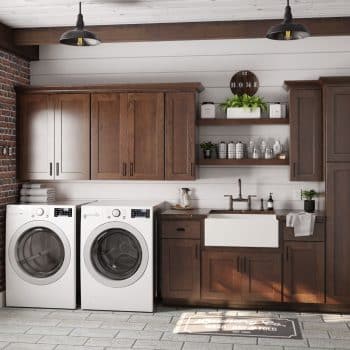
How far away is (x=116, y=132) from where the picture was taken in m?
5.87

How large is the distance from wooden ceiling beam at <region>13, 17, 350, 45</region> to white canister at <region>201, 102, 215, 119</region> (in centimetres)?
69

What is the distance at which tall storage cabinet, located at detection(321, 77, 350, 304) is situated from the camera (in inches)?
213

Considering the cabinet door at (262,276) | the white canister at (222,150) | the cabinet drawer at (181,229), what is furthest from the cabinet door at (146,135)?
the cabinet door at (262,276)

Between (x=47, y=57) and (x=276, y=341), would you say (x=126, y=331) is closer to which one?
(x=276, y=341)

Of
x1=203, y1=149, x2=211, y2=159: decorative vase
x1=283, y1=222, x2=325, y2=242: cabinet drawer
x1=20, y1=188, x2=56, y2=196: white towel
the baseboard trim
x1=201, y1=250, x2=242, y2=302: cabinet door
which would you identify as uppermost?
x1=203, y1=149, x2=211, y2=159: decorative vase

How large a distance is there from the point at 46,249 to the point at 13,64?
1905 mm

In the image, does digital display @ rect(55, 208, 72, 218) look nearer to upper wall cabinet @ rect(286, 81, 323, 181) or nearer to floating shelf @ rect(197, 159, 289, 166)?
floating shelf @ rect(197, 159, 289, 166)

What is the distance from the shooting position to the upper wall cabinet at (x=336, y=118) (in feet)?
17.8

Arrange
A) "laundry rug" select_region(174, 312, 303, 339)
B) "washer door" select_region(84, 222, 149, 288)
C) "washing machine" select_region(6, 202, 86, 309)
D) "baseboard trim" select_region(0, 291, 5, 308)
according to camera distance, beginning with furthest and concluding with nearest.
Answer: "baseboard trim" select_region(0, 291, 5, 308), "washing machine" select_region(6, 202, 86, 309), "washer door" select_region(84, 222, 149, 288), "laundry rug" select_region(174, 312, 303, 339)

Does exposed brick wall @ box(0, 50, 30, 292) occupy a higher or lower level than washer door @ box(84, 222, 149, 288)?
higher

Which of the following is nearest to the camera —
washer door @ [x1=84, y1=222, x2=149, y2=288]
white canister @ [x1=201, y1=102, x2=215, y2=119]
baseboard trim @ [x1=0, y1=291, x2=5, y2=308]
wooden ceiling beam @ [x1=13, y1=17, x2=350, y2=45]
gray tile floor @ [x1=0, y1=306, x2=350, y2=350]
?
gray tile floor @ [x1=0, y1=306, x2=350, y2=350]

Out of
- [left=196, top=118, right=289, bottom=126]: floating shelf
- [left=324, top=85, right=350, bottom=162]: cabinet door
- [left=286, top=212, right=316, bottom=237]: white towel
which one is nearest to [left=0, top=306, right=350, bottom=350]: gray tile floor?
[left=286, top=212, right=316, bottom=237]: white towel

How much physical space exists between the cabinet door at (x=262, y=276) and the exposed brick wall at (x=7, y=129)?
2375mm

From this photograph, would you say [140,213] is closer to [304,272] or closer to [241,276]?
[241,276]
